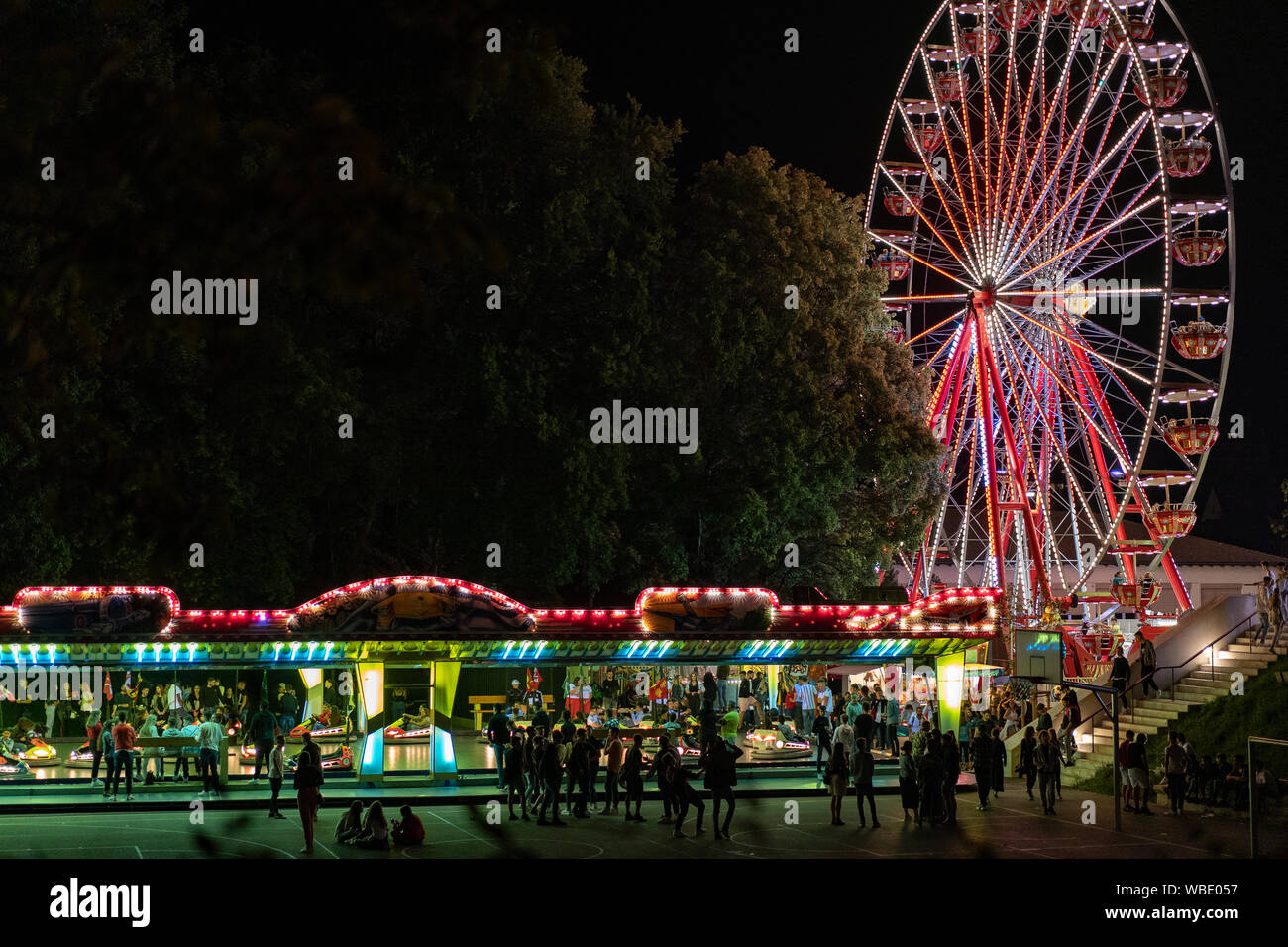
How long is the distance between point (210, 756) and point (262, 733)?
3.70 feet

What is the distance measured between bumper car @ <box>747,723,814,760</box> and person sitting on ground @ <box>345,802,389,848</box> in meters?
10.6

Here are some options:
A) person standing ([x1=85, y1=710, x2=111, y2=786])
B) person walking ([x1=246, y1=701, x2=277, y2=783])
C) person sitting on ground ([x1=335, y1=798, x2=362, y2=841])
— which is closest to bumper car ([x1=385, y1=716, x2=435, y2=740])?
person walking ([x1=246, y1=701, x2=277, y2=783])

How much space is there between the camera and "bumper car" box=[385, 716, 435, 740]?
26.9 m

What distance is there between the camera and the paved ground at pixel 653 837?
1911cm

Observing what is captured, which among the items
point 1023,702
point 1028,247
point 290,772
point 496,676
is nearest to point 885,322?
point 1028,247

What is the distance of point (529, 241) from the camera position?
33875mm

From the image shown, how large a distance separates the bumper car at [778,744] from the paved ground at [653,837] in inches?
155

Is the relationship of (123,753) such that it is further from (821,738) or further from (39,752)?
(821,738)

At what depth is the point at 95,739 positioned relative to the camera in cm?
2588

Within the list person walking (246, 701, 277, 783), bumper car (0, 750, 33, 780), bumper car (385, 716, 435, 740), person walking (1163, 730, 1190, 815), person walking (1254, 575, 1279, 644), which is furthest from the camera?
person walking (1254, 575, 1279, 644)

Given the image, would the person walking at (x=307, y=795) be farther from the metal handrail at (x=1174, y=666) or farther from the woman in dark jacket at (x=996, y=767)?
the metal handrail at (x=1174, y=666)

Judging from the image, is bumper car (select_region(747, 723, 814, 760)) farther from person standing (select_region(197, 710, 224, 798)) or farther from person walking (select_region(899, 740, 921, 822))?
person standing (select_region(197, 710, 224, 798))

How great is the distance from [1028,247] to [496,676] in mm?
A: 19863

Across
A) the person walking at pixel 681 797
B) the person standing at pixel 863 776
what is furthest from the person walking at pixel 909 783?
the person walking at pixel 681 797
